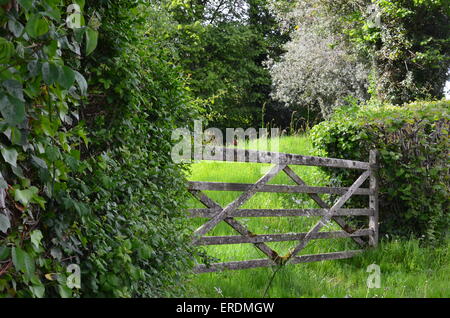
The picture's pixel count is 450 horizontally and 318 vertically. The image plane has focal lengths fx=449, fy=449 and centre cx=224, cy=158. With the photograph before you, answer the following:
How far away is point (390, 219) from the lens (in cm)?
644

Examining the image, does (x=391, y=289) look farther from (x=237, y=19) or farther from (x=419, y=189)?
(x=237, y=19)

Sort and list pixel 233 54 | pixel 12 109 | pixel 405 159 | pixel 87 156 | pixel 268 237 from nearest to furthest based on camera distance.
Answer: pixel 12 109 → pixel 87 156 → pixel 268 237 → pixel 405 159 → pixel 233 54

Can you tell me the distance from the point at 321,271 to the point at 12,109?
14.0 ft

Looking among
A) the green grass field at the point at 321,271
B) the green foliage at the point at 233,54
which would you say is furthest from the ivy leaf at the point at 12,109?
the green foliage at the point at 233,54

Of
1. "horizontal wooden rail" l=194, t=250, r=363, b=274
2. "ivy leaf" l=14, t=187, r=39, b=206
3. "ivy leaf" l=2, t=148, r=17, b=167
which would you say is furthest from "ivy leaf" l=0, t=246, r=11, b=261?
"horizontal wooden rail" l=194, t=250, r=363, b=274

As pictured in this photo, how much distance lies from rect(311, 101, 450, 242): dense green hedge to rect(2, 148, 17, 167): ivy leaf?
5208mm

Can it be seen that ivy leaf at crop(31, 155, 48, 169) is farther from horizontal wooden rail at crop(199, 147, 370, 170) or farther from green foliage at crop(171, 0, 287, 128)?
green foliage at crop(171, 0, 287, 128)

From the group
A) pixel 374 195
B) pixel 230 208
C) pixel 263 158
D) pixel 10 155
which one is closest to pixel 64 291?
pixel 10 155

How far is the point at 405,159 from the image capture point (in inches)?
252

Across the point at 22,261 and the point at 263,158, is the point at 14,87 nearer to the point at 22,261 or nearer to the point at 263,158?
the point at 22,261

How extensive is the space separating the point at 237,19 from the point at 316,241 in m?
20.0

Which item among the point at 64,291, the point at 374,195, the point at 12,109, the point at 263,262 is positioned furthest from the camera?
the point at 374,195

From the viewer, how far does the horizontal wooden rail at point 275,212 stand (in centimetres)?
443
